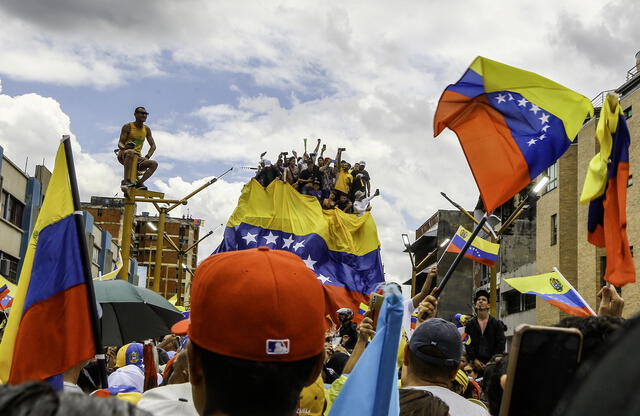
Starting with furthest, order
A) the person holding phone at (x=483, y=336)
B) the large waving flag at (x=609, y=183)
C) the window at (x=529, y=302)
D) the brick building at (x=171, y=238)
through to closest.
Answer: the brick building at (x=171, y=238) → the window at (x=529, y=302) → the person holding phone at (x=483, y=336) → the large waving flag at (x=609, y=183)

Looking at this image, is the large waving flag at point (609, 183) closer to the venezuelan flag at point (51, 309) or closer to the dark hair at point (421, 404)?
the dark hair at point (421, 404)

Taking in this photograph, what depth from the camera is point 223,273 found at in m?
1.78

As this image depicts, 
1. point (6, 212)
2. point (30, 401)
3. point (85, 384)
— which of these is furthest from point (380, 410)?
point (6, 212)

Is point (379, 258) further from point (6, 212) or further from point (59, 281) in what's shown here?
point (6, 212)

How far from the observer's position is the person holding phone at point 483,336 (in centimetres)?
944

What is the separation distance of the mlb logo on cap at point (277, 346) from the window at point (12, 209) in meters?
37.6

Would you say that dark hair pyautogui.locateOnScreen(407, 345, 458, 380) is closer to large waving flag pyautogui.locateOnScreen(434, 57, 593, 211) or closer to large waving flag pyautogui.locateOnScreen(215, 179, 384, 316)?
large waving flag pyautogui.locateOnScreen(434, 57, 593, 211)

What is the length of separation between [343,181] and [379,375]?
57.5 ft

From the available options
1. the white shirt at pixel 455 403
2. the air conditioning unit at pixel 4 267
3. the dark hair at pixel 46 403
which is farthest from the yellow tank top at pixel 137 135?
the air conditioning unit at pixel 4 267

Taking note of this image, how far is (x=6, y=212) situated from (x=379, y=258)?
2679cm

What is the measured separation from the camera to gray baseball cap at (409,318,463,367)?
360 centimetres

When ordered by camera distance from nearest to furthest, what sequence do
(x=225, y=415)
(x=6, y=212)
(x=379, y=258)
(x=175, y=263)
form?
(x=225, y=415), (x=379, y=258), (x=6, y=212), (x=175, y=263)

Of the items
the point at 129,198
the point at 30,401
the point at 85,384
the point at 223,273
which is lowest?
the point at 85,384

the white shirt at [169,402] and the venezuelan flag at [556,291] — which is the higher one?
the venezuelan flag at [556,291]
